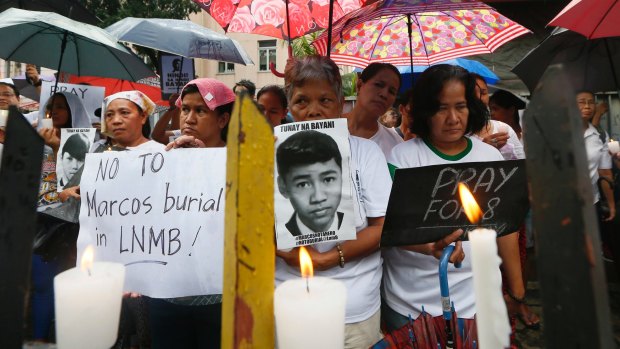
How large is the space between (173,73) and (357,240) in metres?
4.29

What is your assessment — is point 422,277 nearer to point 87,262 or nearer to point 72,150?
point 87,262

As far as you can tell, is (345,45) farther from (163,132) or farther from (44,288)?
(44,288)

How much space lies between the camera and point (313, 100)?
1.83m

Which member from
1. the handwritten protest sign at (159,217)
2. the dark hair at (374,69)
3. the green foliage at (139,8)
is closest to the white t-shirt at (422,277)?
the handwritten protest sign at (159,217)

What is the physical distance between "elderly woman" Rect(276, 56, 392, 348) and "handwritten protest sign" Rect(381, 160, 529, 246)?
384mm

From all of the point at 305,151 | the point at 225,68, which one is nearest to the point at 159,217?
the point at 305,151

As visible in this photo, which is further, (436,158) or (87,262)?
(436,158)

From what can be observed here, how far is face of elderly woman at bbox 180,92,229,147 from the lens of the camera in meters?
2.25

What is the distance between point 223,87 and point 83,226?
3.57 ft

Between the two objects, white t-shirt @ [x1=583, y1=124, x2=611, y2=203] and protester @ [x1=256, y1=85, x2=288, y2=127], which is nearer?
protester @ [x1=256, y1=85, x2=288, y2=127]

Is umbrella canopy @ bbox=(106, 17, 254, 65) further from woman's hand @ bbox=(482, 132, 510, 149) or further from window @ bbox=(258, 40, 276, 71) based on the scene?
window @ bbox=(258, 40, 276, 71)

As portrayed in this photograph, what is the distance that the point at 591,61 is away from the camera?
12.6 ft

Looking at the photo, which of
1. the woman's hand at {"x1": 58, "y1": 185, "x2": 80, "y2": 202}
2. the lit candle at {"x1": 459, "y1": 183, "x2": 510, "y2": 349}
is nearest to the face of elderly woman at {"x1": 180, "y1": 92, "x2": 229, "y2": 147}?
the woman's hand at {"x1": 58, "y1": 185, "x2": 80, "y2": 202}

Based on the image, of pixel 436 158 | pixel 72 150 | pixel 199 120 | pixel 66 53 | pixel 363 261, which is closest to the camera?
pixel 363 261
